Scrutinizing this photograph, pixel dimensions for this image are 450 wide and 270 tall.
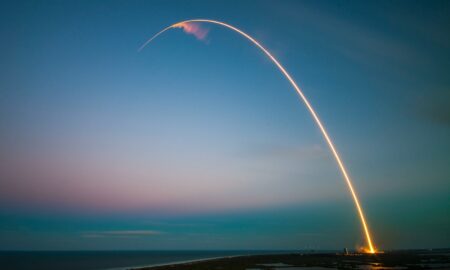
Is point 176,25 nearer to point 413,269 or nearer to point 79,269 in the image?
point 413,269

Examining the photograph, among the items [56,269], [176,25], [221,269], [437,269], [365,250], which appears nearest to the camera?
[176,25]

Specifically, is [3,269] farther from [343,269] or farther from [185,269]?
[343,269]

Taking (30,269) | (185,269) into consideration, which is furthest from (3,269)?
(185,269)

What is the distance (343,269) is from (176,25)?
42057 mm

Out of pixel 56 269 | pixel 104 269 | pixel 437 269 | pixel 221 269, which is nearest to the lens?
pixel 437 269

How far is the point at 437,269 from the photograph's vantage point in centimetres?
4916

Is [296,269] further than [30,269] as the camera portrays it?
No

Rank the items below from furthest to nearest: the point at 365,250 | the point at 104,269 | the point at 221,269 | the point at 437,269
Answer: the point at 365,250 → the point at 104,269 → the point at 221,269 → the point at 437,269

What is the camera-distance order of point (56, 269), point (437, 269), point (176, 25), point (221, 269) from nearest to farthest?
point (176, 25) < point (437, 269) < point (221, 269) < point (56, 269)

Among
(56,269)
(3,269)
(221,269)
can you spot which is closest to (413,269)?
(221,269)

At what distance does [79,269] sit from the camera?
2911 inches

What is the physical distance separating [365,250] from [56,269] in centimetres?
9807

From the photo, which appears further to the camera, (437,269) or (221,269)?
(221,269)

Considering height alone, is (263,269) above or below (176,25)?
below
